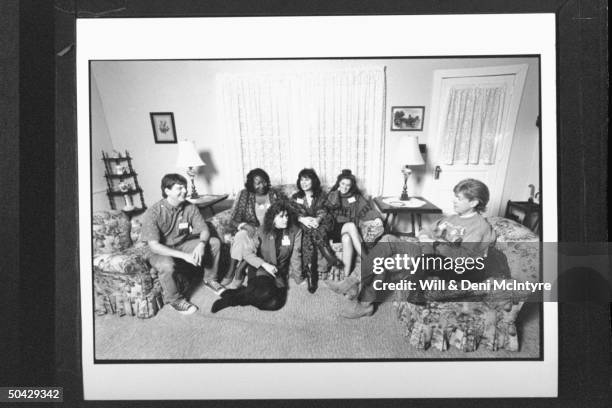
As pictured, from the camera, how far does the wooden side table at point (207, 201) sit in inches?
44.3

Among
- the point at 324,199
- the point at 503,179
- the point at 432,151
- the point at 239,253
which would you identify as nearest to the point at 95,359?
the point at 239,253

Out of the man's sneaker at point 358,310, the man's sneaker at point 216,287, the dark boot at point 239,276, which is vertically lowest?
the man's sneaker at point 358,310

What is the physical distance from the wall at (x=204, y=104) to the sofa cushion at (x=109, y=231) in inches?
5.1

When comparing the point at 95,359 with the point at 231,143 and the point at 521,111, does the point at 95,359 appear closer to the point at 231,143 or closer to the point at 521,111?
the point at 231,143

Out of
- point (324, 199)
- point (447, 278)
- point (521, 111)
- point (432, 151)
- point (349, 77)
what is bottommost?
point (447, 278)

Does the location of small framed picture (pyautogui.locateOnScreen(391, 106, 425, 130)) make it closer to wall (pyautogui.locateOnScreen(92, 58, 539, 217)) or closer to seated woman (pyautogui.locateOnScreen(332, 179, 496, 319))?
wall (pyautogui.locateOnScreen(92, 58, 539, 217))

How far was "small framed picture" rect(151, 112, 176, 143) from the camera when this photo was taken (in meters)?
Result: 1.10

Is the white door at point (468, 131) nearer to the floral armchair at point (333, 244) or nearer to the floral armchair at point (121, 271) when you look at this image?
the floral armchair at point (333, 244)


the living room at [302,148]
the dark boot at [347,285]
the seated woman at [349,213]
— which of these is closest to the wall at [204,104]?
the living room at [302,148]

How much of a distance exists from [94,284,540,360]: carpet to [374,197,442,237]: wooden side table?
292 mm

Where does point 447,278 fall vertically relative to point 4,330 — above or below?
above

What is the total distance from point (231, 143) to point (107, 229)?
1.83 feet

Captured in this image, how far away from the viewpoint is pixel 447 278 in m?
1.08

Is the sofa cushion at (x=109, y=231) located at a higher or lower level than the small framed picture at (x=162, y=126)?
lower
